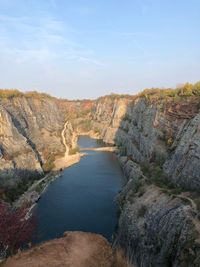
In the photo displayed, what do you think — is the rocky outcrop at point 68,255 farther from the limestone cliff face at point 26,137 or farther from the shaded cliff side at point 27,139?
the limestone cliff face at point 26,137

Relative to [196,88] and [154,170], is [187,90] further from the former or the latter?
[154,170]

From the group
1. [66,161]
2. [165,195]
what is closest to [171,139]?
[165,195]

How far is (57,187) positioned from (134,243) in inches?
1195

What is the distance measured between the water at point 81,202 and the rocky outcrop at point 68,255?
1742 centimetres

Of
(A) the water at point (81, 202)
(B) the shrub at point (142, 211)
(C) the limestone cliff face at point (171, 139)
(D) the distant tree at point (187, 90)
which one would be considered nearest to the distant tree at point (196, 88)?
(D) the distant tree at point (187, 90)

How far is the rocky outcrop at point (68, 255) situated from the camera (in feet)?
66.0

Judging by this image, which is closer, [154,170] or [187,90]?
[154,170]

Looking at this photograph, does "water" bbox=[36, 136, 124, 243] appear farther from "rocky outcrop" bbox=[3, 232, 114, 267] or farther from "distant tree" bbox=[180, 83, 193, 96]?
"distant tree" bbox=[180, 83, 193, 96]

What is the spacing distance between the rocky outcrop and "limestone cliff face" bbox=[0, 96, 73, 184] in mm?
33703

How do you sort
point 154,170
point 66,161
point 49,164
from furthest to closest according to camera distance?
point 66,161, point 49,164, point 154,170

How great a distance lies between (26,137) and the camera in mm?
79938

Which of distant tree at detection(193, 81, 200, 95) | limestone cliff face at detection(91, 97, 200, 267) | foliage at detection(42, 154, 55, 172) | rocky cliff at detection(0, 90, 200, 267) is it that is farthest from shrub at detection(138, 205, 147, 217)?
foliage at detection(42, 154, 55, 172)

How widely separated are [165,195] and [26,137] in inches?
1926

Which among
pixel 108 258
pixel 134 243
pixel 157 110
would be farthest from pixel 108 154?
pixel 108 258
